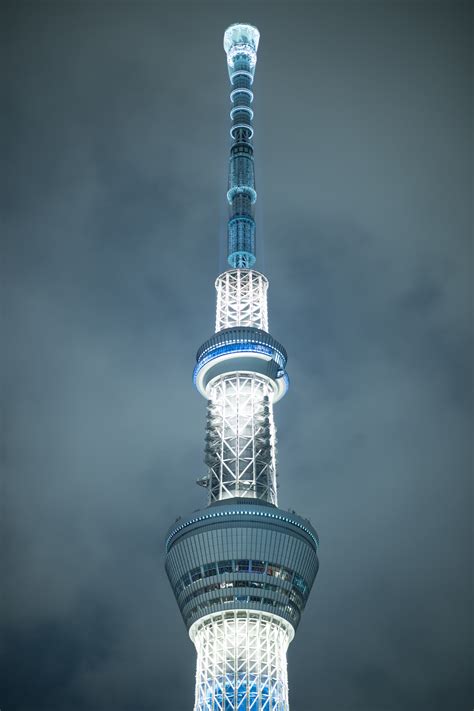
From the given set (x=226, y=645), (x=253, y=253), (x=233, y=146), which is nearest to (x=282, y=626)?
(x=226, y=645)

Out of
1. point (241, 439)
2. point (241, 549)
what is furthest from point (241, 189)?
point (241, 549)

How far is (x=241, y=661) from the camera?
401ft

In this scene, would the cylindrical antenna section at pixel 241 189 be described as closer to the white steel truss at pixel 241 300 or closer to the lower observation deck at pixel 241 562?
the white steel truss at pixel 241 300

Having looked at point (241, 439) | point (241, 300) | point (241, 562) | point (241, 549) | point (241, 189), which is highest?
point (241, 189)

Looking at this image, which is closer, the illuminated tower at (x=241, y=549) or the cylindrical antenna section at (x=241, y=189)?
the illuminated tower at (x=241, y=549)

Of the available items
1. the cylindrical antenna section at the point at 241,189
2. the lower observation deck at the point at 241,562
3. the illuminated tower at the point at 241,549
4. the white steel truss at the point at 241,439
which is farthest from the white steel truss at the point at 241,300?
the lower observation deck at the point at 241,562

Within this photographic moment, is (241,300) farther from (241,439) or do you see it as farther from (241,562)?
(241,562)

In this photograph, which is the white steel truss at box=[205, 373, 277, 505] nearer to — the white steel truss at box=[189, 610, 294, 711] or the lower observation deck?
the lower observation deck

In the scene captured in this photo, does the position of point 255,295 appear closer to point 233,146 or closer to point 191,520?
point 233,146

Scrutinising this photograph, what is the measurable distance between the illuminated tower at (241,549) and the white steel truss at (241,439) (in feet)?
0.59

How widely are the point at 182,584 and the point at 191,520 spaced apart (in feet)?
31.6

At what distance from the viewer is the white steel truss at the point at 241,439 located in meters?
142

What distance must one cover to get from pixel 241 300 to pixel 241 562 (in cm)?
5841

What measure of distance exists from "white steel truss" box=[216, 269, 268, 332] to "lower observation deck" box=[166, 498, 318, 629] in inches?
1738
